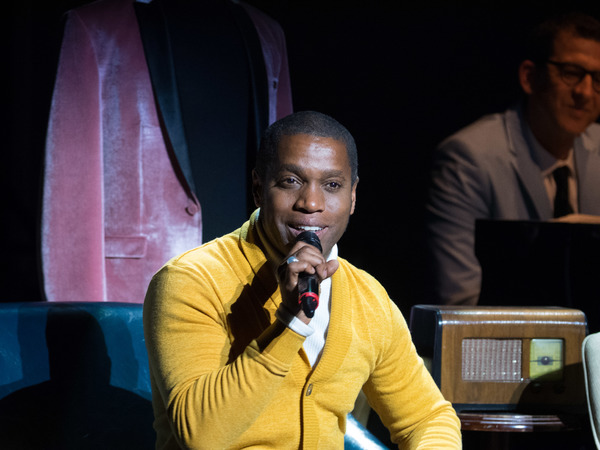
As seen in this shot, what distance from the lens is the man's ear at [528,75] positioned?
274cm

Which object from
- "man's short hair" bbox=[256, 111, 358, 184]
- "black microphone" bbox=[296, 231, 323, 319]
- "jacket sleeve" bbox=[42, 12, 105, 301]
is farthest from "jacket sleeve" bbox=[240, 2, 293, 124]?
"black microphone" bbox=[296, 231, 323, 319]

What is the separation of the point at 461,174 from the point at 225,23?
113 centimetres

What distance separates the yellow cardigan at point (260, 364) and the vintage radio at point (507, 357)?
1.65ft

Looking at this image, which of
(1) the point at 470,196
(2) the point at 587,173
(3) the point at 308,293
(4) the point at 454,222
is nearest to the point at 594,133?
(2) the point at 587,173

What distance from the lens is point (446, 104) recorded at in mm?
2682

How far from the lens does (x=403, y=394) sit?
1.44 metres

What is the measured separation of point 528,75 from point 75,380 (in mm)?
2133

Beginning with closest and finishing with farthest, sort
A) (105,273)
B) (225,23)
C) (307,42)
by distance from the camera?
(105,273) < (225,23) < (307,42)

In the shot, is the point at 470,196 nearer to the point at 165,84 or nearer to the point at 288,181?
the point at 165,84

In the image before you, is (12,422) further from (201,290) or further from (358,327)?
(358,327)

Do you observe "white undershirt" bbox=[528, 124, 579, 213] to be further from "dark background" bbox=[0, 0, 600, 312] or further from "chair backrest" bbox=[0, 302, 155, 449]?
"chair backrest" bbox=[0, 302, 155, 449]

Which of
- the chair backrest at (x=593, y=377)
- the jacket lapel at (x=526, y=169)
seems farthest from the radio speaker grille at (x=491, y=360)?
the jacket lapel at (x=526, y=169)

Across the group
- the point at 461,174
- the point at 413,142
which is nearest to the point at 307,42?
the point at 413,142

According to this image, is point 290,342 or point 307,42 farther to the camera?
point 307,42
